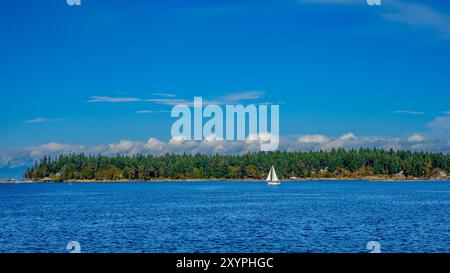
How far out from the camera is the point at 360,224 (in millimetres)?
52125

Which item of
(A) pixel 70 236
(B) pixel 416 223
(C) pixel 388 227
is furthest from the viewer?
(B) pixel 416 223

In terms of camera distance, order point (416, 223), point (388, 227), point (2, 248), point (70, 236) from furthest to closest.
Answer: point (416, 223), point (388, 227), point (70, 236), point (2, 248)

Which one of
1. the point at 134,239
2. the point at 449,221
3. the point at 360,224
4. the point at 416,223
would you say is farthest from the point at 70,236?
the point at 449,221

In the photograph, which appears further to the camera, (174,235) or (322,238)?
(174,235)

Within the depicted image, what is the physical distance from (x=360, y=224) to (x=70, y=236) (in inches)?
1033
